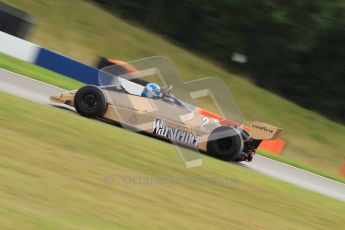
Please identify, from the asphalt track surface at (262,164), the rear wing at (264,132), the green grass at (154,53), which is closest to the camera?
the rear wing at (264,132)

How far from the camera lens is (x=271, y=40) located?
2912 cm

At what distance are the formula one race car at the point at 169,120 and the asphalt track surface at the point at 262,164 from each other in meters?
0.83

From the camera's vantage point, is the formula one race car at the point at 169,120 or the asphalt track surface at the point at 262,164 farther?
the asphalt track surface at the point at 262,164

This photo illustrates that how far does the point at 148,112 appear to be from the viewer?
10.4m

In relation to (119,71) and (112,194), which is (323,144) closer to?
(119,71)

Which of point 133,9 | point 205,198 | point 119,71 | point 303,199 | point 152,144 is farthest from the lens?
point 133,9

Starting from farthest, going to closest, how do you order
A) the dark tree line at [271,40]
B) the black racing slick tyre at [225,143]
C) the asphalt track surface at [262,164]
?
the dark tree line at [271,40] < the asphalt track surface at [262,164] < the black racing slick tyre at [225,143]

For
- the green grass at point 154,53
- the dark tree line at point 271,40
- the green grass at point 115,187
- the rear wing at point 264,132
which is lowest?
the green grass at point 115,187

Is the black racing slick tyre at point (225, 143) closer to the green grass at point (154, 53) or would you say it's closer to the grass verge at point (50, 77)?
the grass verge at point (50, 77)

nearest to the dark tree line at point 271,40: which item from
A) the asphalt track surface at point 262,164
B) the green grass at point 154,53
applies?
the green grass at point 154,53

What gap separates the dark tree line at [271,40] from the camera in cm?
2838

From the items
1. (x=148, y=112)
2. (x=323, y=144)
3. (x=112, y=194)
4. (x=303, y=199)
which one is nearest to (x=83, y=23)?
(x=323, y=144)

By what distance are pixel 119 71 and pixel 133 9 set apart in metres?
14.0

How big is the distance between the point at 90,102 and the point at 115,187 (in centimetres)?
410
